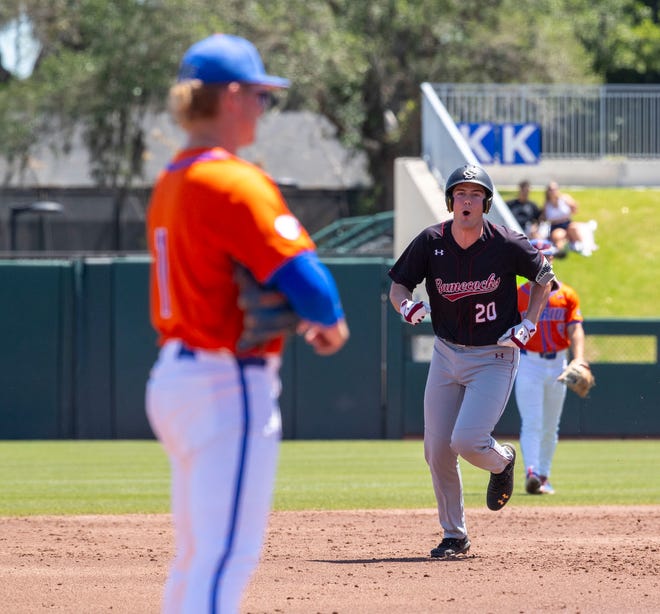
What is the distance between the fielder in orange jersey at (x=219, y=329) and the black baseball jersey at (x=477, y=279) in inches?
136

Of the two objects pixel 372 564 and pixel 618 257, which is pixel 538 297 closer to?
pixel 372 564

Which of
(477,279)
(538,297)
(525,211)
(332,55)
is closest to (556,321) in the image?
(538,297)

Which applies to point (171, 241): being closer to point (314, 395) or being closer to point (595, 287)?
point (314, 395)

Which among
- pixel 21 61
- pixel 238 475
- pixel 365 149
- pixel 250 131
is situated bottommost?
pixel 238 475

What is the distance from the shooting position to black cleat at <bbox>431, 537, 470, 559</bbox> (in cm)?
729

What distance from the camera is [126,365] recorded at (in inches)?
660

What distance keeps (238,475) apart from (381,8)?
96.8ft

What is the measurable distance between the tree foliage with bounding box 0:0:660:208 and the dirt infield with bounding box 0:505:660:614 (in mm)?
23165

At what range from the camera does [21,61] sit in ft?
124

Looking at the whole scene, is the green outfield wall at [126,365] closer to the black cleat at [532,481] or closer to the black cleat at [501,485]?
the black cleat at [532,481]

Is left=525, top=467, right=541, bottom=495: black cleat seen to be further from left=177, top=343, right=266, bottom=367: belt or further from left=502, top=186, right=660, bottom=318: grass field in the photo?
left=502, top=186, right=660, bottom=318: grass field

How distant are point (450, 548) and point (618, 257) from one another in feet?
55.4

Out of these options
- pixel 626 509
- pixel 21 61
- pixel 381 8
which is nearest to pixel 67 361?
pixel 626 509

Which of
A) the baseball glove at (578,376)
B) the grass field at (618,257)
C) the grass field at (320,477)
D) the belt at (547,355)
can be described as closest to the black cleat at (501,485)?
the baseball glove at (578,376)
